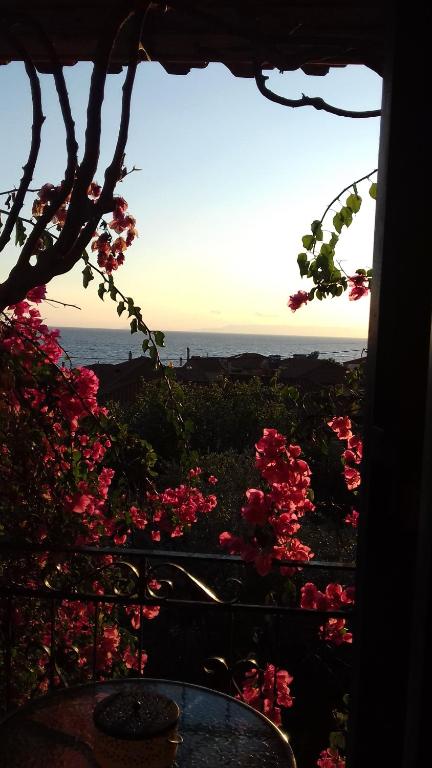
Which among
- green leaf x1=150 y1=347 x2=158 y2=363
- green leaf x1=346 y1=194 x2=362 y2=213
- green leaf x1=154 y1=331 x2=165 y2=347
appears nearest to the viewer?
green leaf x1=346 y1=194 x2=362 y2=213

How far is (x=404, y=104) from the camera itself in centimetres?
81

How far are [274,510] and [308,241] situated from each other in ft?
3.44

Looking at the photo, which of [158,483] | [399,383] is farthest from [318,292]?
[158,483]

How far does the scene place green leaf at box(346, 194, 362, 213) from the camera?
7.46ft

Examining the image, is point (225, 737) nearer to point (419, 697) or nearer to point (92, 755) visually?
point (92, 755)

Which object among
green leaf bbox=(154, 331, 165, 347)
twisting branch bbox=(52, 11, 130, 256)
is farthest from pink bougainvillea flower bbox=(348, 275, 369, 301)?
twisting branch bbox=(52, 11, 130, 256)

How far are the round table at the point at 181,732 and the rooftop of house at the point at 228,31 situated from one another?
4.73ft

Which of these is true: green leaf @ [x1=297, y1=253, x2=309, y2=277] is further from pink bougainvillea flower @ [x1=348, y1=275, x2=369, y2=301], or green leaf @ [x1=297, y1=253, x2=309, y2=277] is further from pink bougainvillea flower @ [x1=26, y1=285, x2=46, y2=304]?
pink bougainvillea flower @ [x1=26, y1=285, x2=46, y2=304]

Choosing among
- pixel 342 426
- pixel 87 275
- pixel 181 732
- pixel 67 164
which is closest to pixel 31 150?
pixel 67 164

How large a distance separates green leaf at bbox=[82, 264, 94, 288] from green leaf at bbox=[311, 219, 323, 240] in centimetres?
102

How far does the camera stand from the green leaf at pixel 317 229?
246 centimetres

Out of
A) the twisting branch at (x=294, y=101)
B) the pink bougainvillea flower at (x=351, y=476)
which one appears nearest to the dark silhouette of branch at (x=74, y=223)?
the twisting branch at (x=294, y=101)

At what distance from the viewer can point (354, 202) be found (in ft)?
7.52

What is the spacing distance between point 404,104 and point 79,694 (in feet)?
4.65
